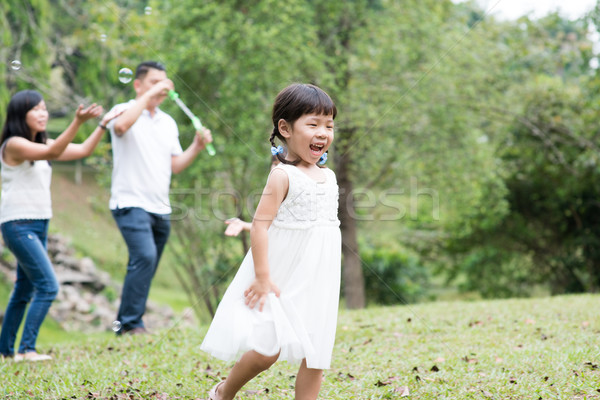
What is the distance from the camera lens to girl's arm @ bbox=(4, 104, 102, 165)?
12.4 ft

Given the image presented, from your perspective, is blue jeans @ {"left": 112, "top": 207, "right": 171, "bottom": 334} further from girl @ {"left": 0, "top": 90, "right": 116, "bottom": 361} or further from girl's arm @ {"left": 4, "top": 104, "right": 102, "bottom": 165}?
girl's arm @ {"left": 4, "top": 104, "right": 102, "bottom": 165}

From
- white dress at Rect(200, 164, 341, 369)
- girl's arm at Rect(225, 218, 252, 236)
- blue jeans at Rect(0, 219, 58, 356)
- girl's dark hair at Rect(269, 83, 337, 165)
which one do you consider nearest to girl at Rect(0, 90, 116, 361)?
blue jeans at Rect(0, 219, 58, 356)

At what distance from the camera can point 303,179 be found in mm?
2518

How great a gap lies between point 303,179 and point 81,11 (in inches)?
575

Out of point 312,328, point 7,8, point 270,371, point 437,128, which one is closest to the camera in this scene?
point 312,328

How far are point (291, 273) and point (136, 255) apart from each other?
221 centimetres

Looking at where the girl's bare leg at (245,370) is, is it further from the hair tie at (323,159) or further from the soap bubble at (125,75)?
the soap bubble at (125,75)

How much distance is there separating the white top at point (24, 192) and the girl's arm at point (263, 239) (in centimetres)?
212

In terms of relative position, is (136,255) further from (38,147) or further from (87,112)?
(87,112)

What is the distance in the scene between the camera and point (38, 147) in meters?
3.85

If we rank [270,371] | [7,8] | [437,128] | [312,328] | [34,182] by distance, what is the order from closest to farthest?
1. [312,328]
2. [270,371]
3. [34,182]
4. [437,128]
5. [7,8]

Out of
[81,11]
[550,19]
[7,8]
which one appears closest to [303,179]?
[550,19]

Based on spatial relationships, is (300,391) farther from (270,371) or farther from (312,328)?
(270,371)

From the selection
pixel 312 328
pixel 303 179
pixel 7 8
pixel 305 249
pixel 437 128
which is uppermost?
pixel 7 8
